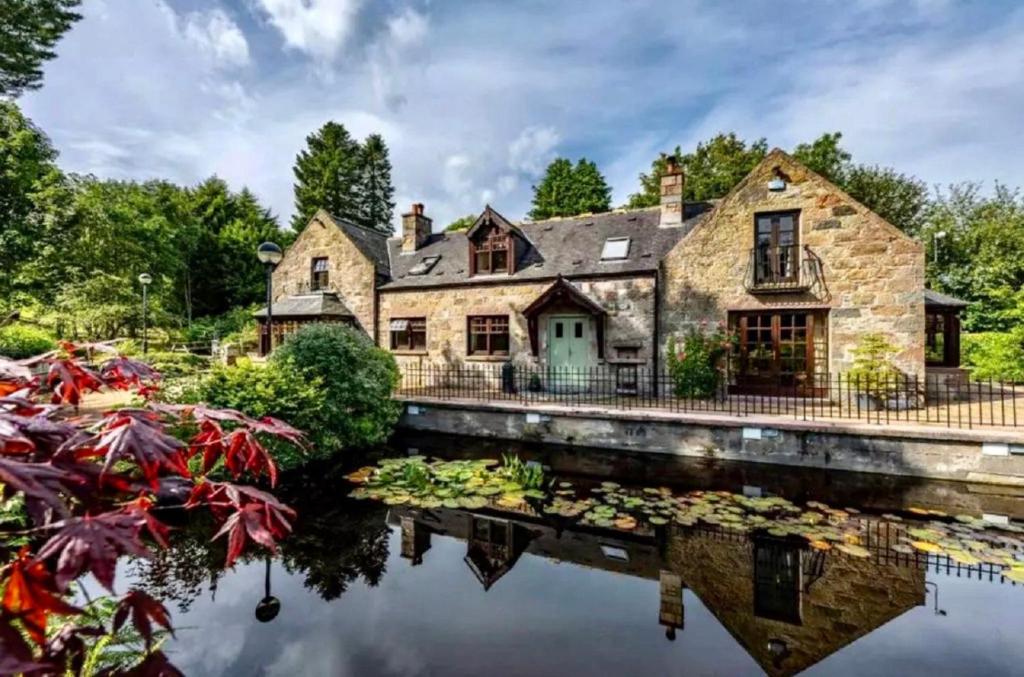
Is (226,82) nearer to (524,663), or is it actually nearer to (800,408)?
(524,663)

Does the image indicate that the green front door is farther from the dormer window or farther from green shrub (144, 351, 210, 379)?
green shrub (144, 351, 210, 379)

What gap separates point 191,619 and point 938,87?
14830 mm

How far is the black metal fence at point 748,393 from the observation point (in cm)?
993

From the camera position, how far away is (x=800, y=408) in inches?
438

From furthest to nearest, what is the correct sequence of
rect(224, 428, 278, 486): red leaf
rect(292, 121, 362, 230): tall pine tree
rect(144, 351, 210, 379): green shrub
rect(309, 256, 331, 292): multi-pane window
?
rect(292, 121, 362, 230): tall pine tree → rect(309, 256, 331, 292): multi-pane window → rect(144, 351, 210, 379): green shrub → rect(224, 428, 278, 486): red leaf

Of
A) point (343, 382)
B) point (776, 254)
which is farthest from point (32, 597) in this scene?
point (776, 254)

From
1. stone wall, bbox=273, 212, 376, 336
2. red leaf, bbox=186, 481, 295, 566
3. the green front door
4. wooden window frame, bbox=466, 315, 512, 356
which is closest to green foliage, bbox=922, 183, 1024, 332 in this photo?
the green front door

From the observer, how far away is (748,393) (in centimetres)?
1301

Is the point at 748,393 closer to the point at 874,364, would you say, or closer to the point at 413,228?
the point at 874,364

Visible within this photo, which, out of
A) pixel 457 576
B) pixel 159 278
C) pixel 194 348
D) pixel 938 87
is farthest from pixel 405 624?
pixel 159 278

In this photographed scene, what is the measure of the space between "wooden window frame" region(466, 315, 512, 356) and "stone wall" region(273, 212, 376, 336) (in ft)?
13.5

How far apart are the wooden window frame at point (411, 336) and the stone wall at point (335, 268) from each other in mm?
915

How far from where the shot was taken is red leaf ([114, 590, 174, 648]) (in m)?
1.66

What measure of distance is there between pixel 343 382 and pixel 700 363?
9145 mm
